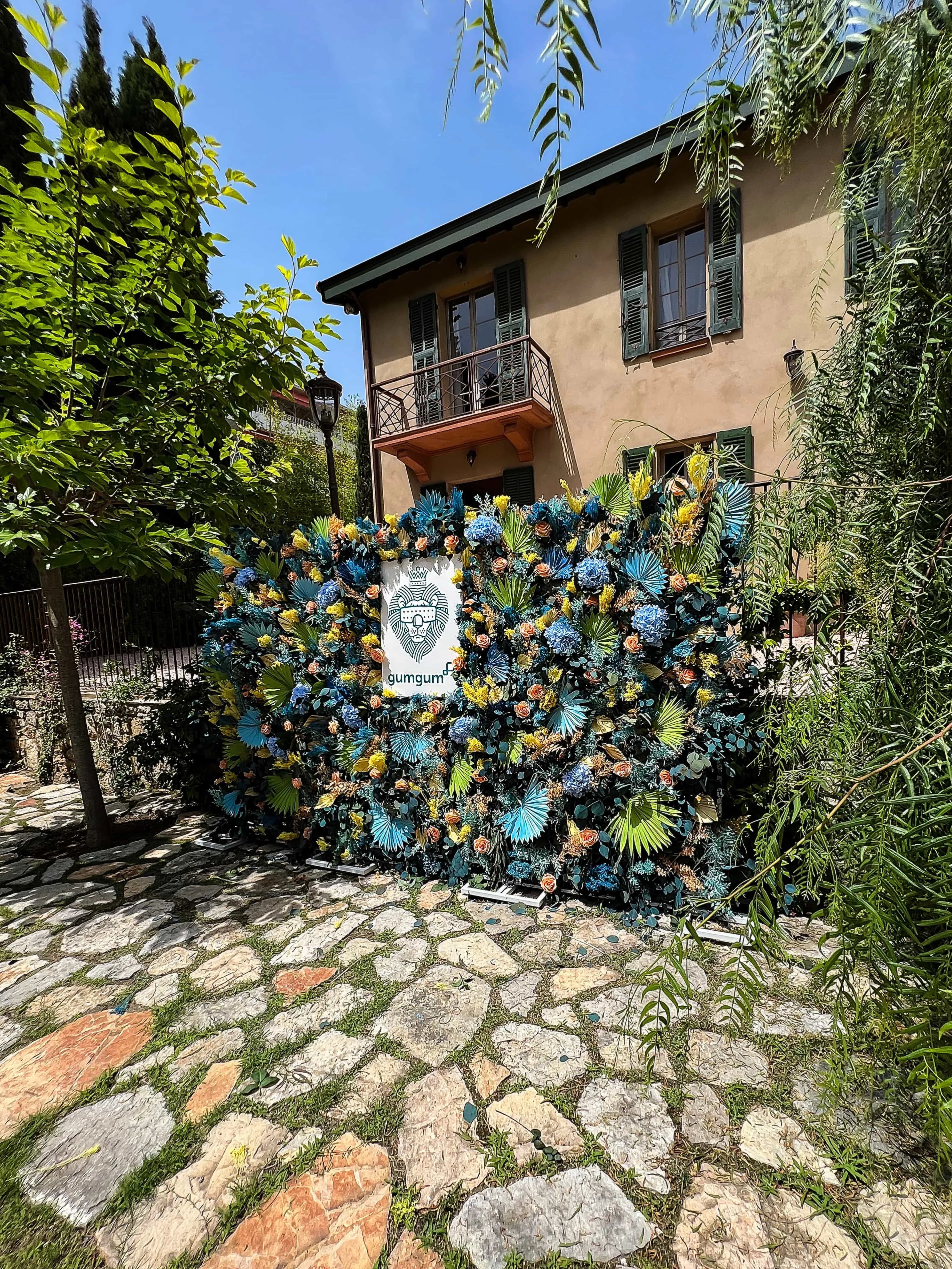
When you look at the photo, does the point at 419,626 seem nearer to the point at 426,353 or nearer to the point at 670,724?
the point at 670,724

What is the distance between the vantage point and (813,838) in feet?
3.46

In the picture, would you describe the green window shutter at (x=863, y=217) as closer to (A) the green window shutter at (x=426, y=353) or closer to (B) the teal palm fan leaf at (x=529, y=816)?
(B) the teal palm fan leaf at (x=529, y=816)

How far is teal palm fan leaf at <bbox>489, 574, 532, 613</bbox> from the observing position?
8.66ft

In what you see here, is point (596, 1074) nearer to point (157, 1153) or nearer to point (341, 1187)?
point (341, 1187)

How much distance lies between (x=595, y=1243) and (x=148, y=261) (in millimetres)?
4200

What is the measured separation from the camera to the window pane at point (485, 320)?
9.00m

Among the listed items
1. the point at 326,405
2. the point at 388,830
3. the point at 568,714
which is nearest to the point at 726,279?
the point at 326,405

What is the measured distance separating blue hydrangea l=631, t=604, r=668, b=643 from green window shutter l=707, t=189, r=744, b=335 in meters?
6.37

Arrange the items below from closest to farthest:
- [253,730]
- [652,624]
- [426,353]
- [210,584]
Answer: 1. [652,624]
2. [253,730]
3. [210,584]
4. [426,353]

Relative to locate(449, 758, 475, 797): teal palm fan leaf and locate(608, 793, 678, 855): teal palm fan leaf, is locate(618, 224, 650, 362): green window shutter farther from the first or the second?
locate(608, 793, 678, 855): teal palm fan leaf

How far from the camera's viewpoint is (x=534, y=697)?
2.57 m

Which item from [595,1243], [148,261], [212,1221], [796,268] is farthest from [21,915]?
[796,268]

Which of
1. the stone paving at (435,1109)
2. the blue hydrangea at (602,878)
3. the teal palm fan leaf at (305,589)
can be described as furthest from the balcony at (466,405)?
the stone paving at (435,1109)

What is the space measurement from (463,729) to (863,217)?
2266 mm
